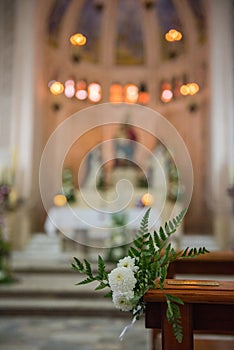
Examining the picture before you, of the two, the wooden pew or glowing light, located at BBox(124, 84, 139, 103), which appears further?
glowing light, located at BBox(124, 84, 139, 103)

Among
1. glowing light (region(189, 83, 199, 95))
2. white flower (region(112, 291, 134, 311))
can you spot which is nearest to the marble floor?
white flower (region(112, 291, 134, 311))

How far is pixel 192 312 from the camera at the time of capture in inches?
79.2

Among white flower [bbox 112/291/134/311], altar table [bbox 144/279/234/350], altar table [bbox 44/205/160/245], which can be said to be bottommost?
altar table [bbox 44/205/160/245]

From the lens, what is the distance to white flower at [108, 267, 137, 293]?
6.13ft

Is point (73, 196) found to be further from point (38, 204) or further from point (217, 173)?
point (217, 173)

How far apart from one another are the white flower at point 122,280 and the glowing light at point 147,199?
7.05 meters

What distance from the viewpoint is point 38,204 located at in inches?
396

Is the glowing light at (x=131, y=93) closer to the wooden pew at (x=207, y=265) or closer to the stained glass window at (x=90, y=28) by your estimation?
the stained glass window at (x=90, y=28)

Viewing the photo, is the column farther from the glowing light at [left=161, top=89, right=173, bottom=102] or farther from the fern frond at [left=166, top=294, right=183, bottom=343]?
the fern frond at [left=166, top=294, right=183, bottom=343]

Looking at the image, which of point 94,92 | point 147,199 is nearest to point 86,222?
point 147,199

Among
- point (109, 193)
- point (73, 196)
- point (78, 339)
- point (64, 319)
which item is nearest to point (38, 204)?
point (73, 196)

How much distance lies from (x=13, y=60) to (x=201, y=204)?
558cm

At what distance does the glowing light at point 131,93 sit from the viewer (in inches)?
482

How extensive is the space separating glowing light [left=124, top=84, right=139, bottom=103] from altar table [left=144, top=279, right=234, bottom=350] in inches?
414
